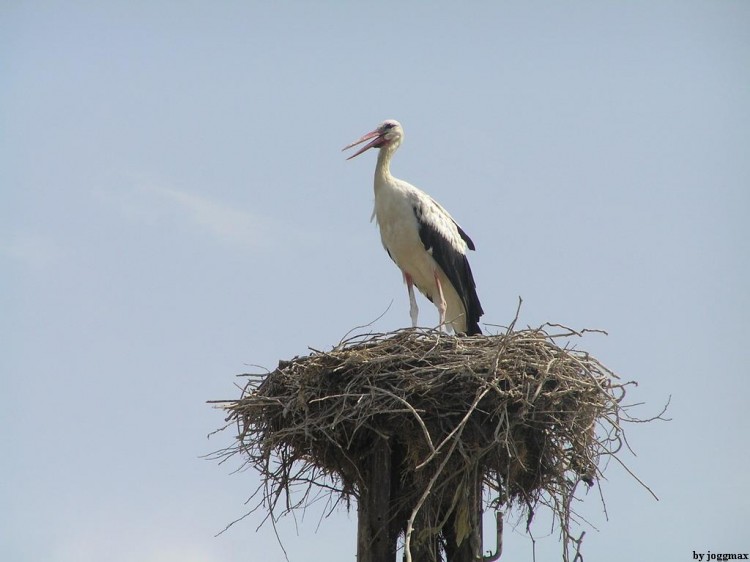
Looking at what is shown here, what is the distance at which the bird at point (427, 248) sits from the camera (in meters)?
11.1

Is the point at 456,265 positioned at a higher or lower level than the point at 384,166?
lower

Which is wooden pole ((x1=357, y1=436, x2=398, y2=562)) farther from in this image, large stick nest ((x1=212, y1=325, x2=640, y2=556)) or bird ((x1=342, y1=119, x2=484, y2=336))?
bird ((x1=342, y1=119, x2=484, y2=336))

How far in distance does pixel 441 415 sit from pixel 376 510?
0.76 meters

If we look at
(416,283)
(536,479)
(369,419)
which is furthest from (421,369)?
(416,283)

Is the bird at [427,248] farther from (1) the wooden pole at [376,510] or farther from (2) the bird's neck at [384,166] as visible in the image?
(1) the wooden pole at [376,510]

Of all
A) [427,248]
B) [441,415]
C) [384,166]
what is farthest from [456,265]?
[441,415]

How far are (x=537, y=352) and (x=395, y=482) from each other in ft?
4.36

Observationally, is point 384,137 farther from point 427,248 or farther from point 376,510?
point 376,510

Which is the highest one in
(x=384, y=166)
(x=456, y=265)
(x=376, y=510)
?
(x=384, y=166)

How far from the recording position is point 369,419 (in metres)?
7.93

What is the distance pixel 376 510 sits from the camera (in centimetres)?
777

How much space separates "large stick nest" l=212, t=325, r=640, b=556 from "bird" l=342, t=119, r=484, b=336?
2738mm

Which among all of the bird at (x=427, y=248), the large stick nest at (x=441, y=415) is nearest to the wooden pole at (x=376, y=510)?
the large stick nest at (x=441, y=415)

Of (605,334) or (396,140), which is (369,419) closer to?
(605,334)
